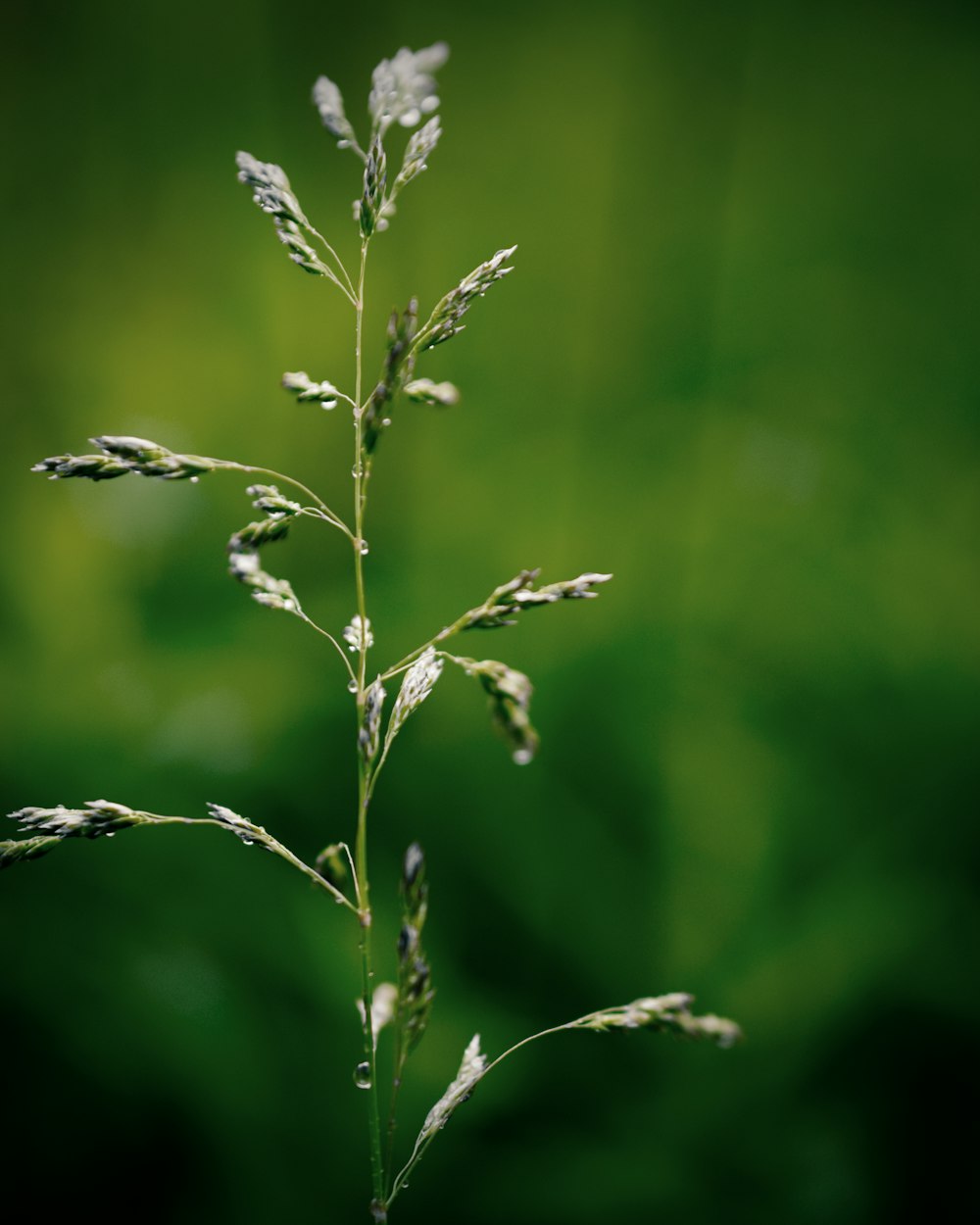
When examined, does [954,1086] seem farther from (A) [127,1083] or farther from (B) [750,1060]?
(A) [127,1083]

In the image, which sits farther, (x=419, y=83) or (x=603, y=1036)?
(x=603, y=1036)

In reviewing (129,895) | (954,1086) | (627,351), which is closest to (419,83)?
(627,351)

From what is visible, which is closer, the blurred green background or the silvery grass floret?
the silvery grass floret

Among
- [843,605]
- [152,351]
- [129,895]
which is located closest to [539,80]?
[152,351]

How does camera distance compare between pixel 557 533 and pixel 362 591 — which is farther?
pixel 557 533

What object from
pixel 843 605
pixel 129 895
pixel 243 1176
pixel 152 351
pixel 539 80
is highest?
pixel 539 80

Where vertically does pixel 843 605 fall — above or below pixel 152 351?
below

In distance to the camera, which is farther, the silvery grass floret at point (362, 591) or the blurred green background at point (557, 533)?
the blurred green background at point (557, 533)

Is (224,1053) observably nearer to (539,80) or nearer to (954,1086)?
(954,1086)
